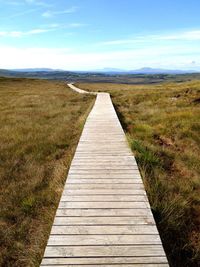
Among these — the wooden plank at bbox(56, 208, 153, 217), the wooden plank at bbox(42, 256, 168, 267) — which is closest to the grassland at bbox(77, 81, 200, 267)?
the wooden plank at bbox(56, 208, 153, 217)

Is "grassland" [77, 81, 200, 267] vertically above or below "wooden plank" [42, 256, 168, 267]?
below

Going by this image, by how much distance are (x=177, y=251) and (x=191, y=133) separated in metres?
8.42

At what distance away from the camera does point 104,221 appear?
415 centimetres

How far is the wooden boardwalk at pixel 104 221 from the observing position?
11.1 feet

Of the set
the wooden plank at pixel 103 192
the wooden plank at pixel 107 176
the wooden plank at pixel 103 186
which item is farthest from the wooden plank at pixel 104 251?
the wooden plank at pixel 107 176

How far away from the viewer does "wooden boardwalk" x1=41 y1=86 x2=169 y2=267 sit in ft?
11.1

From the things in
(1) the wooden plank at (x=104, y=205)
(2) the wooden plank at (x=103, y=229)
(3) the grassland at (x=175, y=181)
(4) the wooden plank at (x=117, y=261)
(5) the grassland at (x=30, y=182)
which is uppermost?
(1) the wooden plank at (x=104, y=205)

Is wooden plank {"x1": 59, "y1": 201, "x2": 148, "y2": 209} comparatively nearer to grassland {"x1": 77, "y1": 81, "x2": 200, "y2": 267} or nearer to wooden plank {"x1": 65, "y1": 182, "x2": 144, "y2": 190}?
grassland {"x1": 77, "y1": 81, "x2": 200, "y2": 267}

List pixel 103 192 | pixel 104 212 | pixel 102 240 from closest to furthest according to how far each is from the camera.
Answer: pixel 102 240
pixel 104 212
pixel 103 192

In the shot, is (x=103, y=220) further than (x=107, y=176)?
No

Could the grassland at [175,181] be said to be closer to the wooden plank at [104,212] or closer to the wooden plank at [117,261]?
the wooden plank at [104,212]

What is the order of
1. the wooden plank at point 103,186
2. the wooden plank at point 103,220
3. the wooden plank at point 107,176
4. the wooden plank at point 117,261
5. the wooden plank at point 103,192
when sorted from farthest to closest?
the wooden plank at point 107,176
the wooden plank at point 103,186
the wooden plank at point 103,192
the wooden plank at point 103,220
the wooden plank at point 117,261

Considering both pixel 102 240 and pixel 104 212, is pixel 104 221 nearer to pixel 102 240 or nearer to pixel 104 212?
pixel 104 212

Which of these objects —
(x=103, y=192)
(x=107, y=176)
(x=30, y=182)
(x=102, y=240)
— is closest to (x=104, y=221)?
(x=102, y=240)
